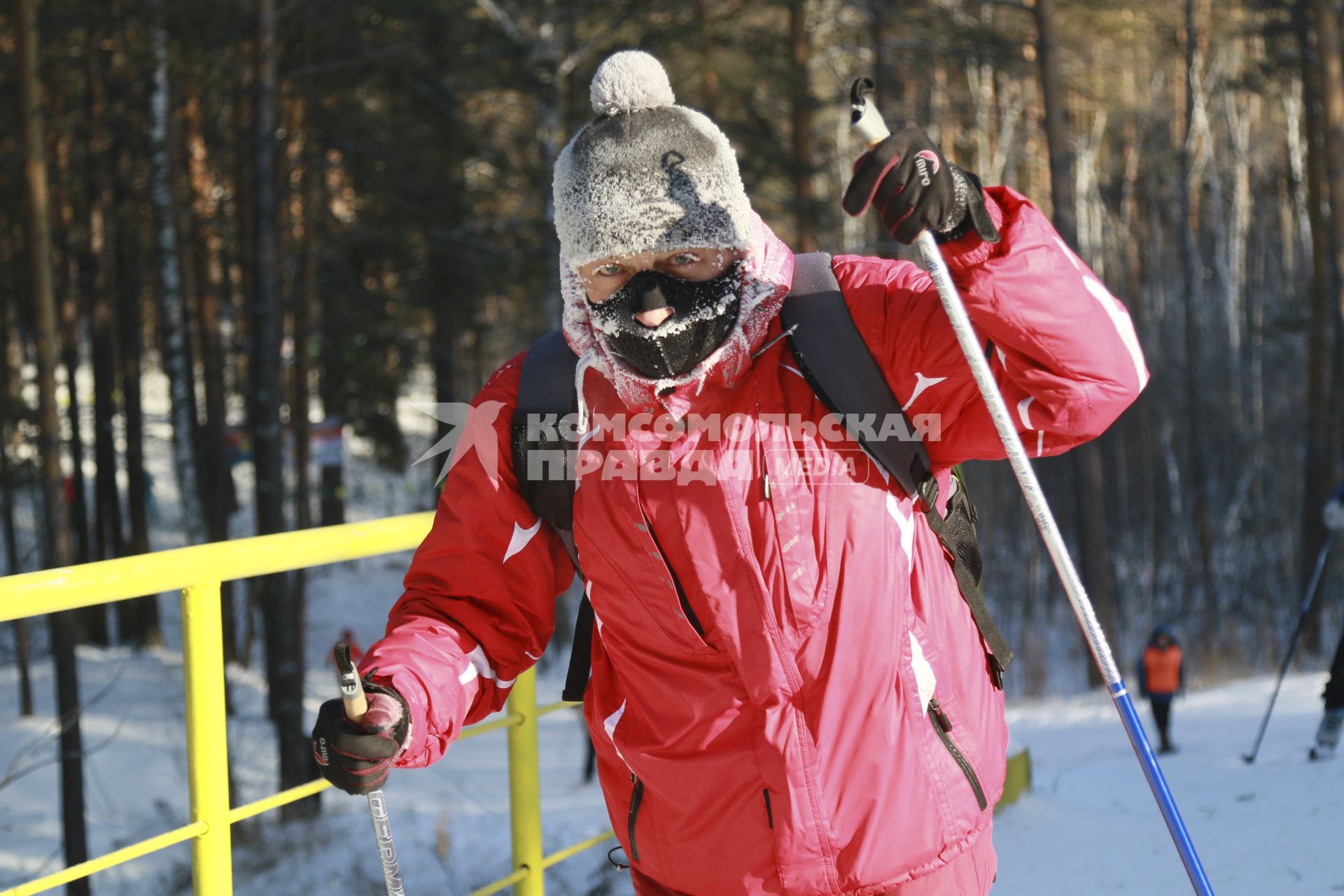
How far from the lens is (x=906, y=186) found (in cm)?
146

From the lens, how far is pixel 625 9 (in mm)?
13773

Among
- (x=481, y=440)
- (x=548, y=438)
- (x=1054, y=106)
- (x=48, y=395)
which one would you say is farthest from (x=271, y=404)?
(x=548, y=438)

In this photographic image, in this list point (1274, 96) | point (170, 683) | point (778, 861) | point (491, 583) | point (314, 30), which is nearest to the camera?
point (778, 861)

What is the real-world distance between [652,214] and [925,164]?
0.48 metres

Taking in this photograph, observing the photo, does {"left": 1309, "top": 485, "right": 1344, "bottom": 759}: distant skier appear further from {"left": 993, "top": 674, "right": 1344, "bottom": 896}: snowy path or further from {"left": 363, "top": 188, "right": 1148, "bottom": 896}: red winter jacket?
{"left": 363, "top": 188, "right": 1148, "bottom": 896}: red winter jacket

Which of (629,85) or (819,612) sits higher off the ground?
(629,85)

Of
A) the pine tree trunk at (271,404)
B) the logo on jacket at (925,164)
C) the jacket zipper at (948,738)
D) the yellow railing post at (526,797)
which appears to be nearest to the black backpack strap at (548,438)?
the jacket zipper at (948,738)

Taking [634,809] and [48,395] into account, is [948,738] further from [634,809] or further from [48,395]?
[48,395]

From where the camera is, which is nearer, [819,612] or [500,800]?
[819,612]

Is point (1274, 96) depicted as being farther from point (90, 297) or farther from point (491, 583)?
point (491, 583)

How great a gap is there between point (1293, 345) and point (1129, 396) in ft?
87.4

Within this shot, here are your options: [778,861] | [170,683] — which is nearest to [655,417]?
[778,861]

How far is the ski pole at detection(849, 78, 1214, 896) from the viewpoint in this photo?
4.92ft

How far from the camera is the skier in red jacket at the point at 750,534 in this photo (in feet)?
5.16
